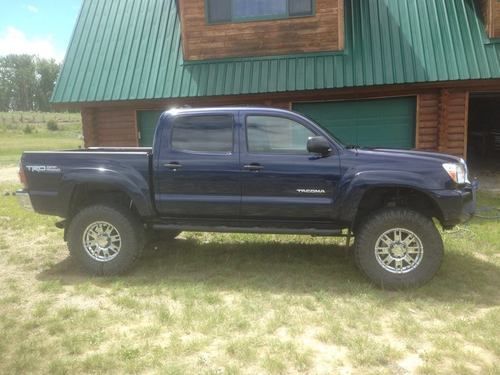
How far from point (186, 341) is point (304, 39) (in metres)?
8.84

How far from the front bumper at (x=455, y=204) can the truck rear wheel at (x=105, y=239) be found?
3640 mm

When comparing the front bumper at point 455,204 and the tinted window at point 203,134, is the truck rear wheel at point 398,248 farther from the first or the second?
the tinted window at point 203,134

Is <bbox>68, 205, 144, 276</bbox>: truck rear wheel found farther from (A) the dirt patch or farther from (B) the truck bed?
(A) the dirt patch

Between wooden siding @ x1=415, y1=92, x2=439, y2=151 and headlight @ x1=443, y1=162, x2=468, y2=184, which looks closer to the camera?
headlight @ x1=443, y1=162, x2=468, y2=184

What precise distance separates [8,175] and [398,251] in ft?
53.2

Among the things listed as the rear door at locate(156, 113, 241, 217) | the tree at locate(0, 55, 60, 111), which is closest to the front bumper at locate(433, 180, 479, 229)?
the rear door at locate(156, 113, 241, 217)

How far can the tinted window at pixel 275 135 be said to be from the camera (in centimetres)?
534

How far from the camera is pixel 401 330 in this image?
13.2 feet

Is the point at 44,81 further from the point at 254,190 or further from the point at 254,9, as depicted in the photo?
the point at 254,190

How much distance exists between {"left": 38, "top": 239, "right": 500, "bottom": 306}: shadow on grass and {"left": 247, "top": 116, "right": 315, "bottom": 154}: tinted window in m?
1.56

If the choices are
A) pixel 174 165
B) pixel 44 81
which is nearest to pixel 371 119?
pixel 174 165

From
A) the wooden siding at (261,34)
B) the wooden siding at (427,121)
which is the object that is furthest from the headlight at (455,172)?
the wooden siding at (261,34)

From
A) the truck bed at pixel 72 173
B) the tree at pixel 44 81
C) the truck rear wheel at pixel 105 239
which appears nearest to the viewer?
the truck bed at pixel 72 173

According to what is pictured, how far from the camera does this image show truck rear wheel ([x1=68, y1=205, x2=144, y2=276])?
18.4 feet
